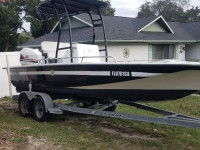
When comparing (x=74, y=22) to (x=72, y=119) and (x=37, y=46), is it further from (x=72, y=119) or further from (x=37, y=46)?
(x=72, y=119)

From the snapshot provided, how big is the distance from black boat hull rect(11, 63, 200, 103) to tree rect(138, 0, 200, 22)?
4761cm

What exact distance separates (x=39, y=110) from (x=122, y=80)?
2542 mm

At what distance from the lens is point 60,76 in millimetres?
6453

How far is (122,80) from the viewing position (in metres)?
5.43

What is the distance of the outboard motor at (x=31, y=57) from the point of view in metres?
7.55

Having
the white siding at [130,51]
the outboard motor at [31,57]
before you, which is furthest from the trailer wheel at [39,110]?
the white siding at [130,51]

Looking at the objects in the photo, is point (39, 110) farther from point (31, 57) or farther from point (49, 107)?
point (31, 57)

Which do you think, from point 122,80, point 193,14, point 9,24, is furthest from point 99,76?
point 193,14

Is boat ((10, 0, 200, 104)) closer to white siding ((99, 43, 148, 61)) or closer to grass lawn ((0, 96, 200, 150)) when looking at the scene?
grass lawn ((0, 96, 200, 150))

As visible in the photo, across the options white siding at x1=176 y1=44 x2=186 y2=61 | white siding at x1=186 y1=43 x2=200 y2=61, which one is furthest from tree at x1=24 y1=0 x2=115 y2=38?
white siding at x1=186 y1=43 x2=200 y2=61

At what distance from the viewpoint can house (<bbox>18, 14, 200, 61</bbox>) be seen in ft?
57.5

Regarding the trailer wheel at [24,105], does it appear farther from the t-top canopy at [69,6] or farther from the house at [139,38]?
the house at [139,38]

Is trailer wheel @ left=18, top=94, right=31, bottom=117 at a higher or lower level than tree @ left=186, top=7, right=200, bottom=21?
lower

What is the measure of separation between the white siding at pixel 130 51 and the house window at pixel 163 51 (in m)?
1.22
